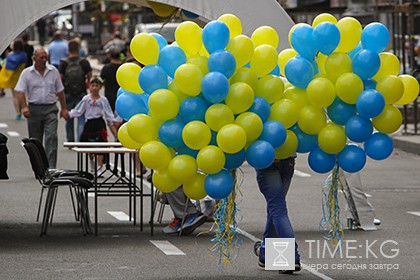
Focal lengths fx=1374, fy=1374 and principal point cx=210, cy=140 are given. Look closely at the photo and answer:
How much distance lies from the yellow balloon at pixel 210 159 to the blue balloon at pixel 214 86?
1.24 feet

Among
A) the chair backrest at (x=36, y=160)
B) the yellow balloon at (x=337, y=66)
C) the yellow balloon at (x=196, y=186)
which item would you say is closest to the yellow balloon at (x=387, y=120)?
the yellow balloon at (x=337, y=66)

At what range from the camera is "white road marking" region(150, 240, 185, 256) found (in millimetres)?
12695

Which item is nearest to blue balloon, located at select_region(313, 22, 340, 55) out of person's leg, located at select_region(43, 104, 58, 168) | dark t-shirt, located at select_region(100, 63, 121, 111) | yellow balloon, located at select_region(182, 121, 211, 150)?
yellow balloon, located at select_region(182, 121, 211, 150)

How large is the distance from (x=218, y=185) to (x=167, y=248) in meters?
2.91

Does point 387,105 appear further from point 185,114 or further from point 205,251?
point 205,251

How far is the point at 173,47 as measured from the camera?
10.5 m

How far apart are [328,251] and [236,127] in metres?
2.92

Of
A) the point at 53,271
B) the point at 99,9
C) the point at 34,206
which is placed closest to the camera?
the point at 53,271

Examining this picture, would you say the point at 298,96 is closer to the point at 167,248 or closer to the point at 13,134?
the point at 167,248

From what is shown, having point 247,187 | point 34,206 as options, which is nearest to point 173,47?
point 34,206

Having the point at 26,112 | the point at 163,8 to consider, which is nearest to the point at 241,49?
the point at 163,8

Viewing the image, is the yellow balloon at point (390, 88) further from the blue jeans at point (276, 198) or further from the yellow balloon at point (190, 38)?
the yellow balloon at point (190, 38)

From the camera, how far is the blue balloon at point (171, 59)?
10492 millimetres

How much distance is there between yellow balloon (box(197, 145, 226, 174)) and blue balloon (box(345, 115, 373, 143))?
1.07 metres
